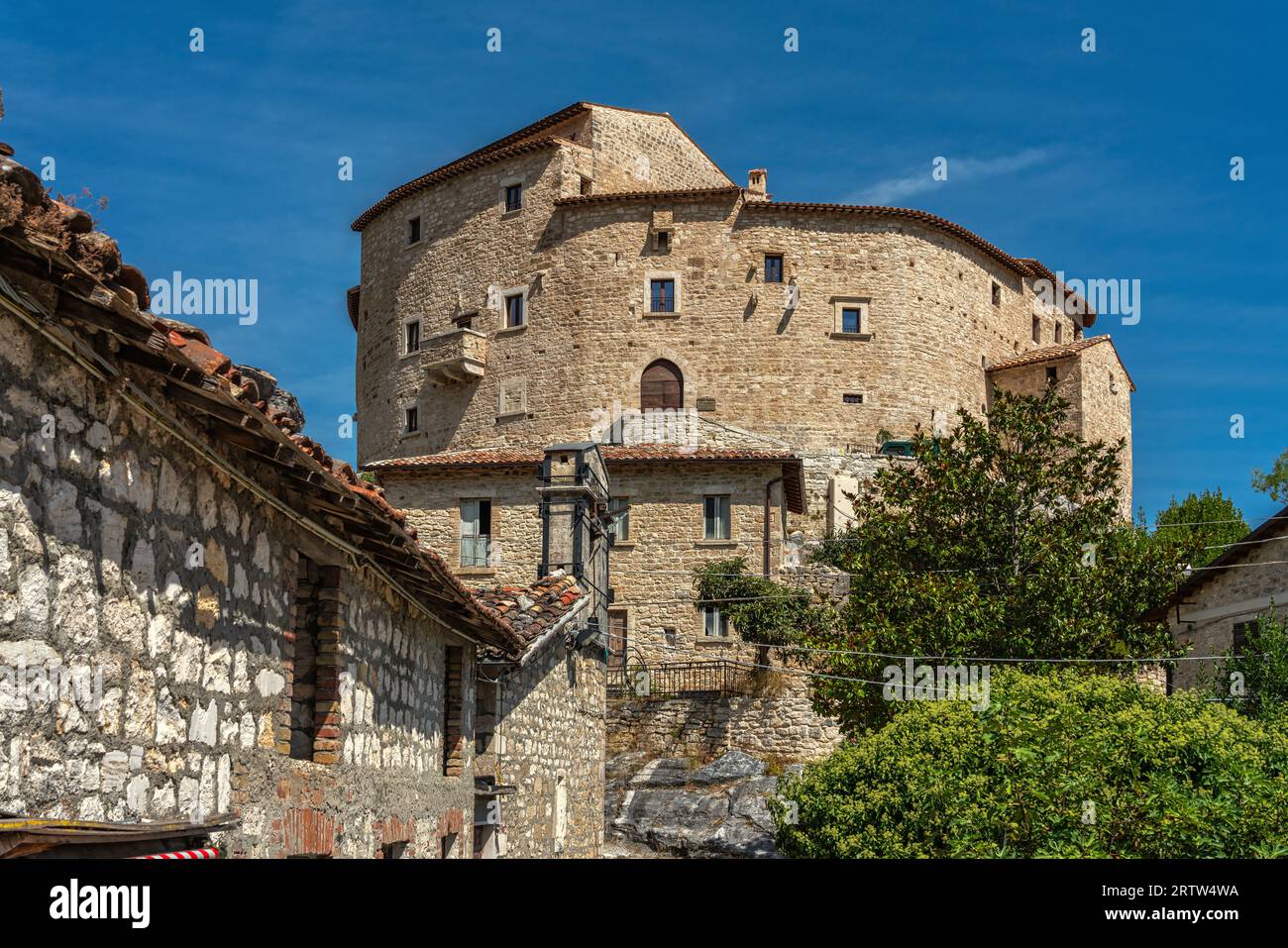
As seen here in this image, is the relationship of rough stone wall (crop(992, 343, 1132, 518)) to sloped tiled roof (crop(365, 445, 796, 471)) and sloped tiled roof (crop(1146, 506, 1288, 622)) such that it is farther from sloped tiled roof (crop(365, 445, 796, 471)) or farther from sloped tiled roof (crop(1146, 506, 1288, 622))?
sloped tiled roof (crop(1146, 506, 1288, 622))

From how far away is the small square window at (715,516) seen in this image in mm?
39188

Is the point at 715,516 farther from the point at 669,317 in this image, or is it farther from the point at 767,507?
the point at 669,317

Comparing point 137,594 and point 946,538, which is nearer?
point 137,594

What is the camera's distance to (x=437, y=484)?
3941cm

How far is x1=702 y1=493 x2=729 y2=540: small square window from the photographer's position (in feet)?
129

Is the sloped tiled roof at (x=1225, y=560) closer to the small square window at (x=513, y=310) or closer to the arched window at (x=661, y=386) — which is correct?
the arched window at (x=661, y=386)

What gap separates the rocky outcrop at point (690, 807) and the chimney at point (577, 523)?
993 centimetres

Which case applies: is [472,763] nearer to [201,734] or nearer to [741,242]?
[201,734]

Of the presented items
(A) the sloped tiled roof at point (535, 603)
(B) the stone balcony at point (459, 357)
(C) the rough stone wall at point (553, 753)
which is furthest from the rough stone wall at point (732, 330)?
(A) the sloped tiled roof at point (535, 603)

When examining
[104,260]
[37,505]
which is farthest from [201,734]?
[104,260]

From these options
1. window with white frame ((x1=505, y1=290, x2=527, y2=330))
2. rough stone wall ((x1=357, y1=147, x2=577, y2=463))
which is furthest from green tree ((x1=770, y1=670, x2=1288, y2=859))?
window with white frame ((x1=505, y1=290, x2=527, y2=330))

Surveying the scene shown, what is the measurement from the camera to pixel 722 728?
1326 inches

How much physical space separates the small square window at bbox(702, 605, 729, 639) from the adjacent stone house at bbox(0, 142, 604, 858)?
28847 mm
